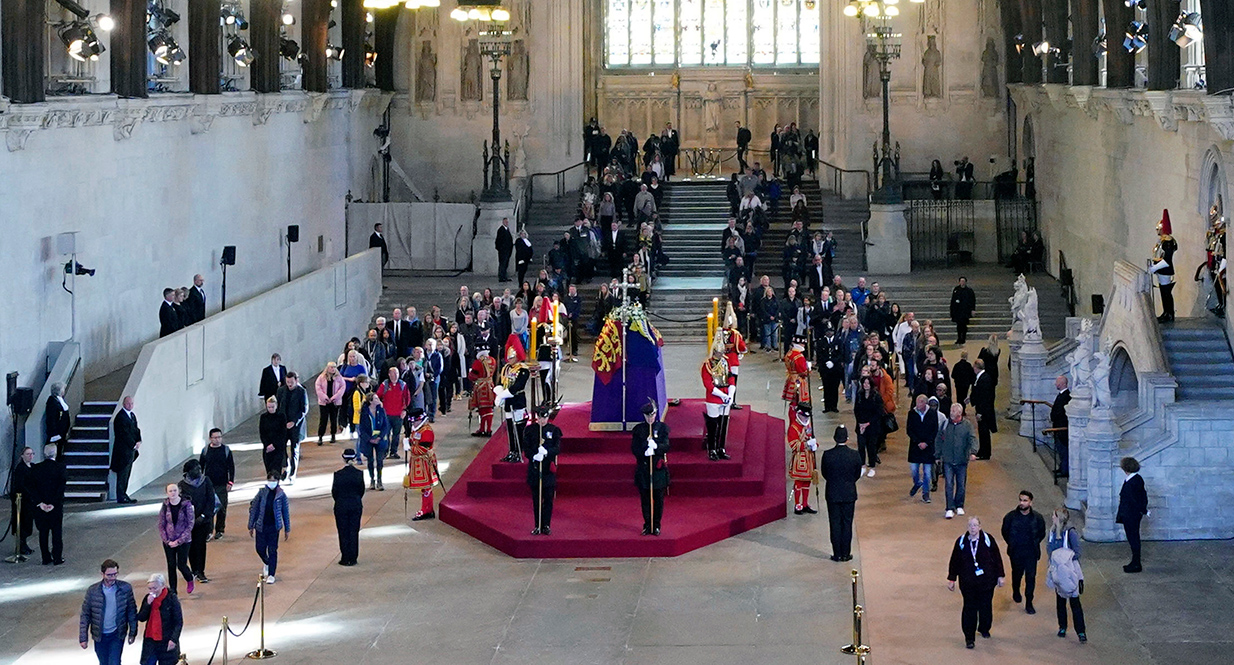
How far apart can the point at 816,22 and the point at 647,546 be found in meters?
30.6

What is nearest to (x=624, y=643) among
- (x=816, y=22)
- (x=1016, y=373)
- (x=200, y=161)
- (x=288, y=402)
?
(x=288, y=402)

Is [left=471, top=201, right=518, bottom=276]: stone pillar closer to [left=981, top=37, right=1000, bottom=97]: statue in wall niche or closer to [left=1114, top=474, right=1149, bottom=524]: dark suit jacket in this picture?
[left=981, top=37, right=1000, bottom=97]: statue in wall niche

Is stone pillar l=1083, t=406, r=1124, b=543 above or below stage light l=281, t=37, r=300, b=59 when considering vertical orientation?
below

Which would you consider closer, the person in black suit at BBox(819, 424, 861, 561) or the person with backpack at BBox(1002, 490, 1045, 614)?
the person with backpack at BBox(1002, 490, 1045, 614)

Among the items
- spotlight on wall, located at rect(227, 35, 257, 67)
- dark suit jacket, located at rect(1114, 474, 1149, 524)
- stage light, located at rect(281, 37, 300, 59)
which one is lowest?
dark suit jacket, located at rect(1114, 474, 1149, 524)

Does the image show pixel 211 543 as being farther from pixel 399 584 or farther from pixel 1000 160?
pixel 1000 160

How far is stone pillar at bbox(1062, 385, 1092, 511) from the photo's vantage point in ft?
67.6

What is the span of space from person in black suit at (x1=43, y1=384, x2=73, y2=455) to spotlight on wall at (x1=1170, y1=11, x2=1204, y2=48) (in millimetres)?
15476

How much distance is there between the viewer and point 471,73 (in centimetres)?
4409

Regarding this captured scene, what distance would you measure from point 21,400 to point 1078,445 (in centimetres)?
1263

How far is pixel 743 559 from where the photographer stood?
19328 mm

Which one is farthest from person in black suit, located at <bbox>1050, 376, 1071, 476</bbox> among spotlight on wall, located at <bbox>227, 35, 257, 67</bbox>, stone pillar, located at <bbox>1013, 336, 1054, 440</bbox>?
spotlight on wall, located at <bbox>227, 35, 257, 67</bbox>

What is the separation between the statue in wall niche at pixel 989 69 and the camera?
42.3 m

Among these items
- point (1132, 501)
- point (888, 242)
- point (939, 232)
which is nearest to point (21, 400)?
point (1132, 501)
